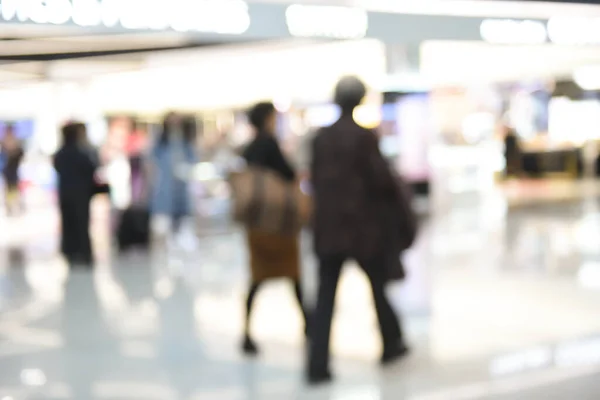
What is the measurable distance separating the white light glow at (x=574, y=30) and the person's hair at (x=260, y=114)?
1.64 meters

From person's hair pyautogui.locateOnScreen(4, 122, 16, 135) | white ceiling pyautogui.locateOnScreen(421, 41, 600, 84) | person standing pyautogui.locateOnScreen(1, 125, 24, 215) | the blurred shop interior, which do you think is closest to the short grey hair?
the blurred shop interior

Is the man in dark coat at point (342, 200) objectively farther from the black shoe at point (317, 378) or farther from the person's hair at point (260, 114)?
the person's hair at point (260, 114)

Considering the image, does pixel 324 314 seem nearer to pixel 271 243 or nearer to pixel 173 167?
pixel 271 243

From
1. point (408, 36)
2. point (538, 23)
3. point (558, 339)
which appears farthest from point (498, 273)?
point (408, 36)

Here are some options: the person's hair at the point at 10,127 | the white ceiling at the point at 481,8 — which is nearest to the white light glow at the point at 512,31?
the white ceiling at the point at 481,8

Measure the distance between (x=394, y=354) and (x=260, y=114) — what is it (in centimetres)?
158

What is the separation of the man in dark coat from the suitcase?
18.4 ft

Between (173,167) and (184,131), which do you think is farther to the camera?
(173,167)

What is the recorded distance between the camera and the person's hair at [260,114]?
15.4ft

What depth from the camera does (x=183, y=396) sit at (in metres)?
4.00

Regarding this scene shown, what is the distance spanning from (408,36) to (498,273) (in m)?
3.89

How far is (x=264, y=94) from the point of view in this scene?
1447cm

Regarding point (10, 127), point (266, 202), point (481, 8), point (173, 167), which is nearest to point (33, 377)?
point (266, 202)

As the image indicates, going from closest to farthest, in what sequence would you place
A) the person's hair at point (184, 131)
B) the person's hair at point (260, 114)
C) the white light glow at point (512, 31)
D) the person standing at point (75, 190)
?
the white light glow at point (512, 31) < the person's hair at point (260, 114) < the person standing at point (75, 190) < the person's hair at point (184, 131)
